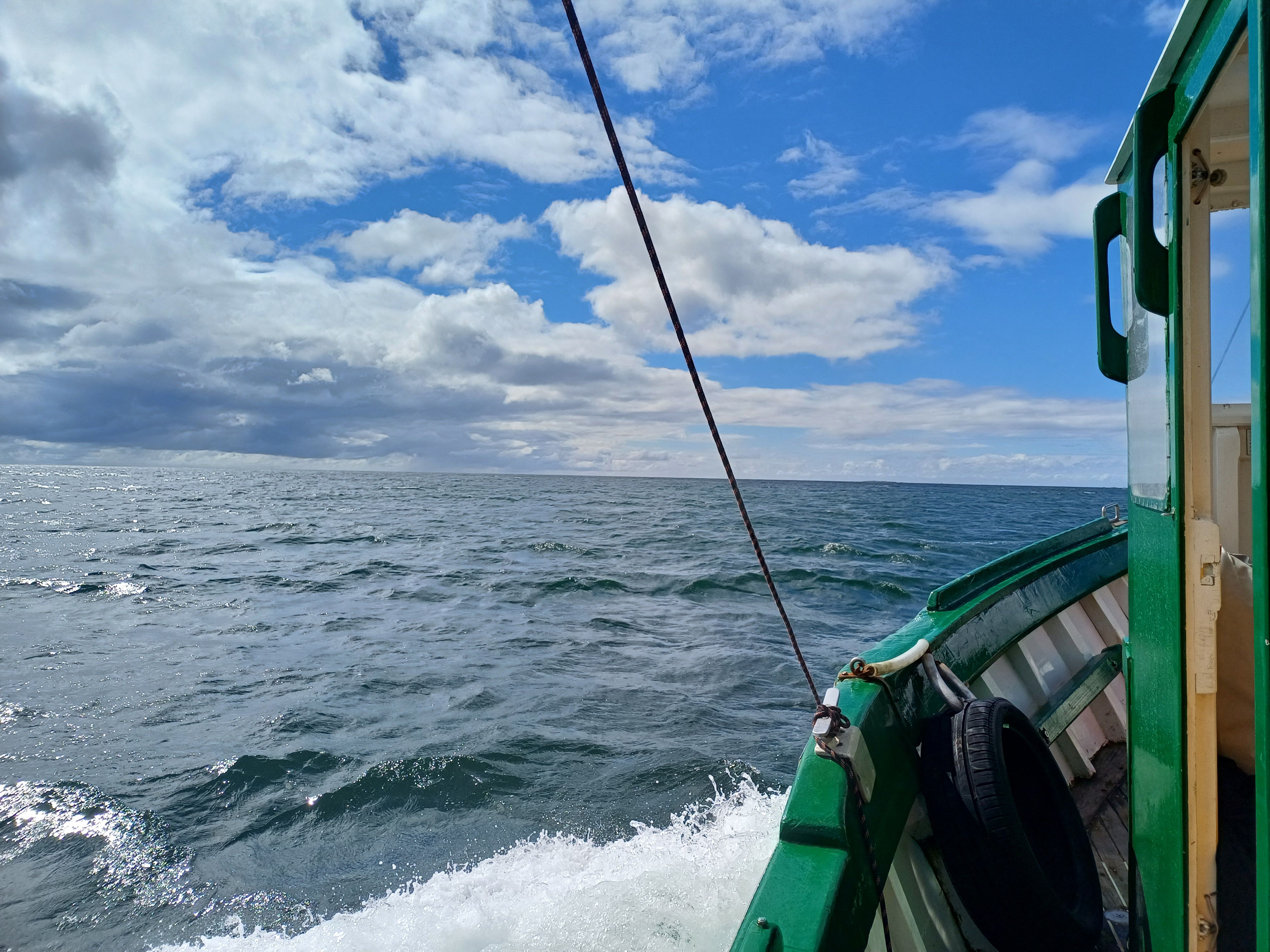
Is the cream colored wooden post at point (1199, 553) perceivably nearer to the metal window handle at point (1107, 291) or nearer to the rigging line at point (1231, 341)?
the rigging line at point (1231, 341)

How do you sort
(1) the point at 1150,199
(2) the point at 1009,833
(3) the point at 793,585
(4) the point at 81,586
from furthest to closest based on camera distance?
(4) the point at 81,586, (3) the point at 793,585, (2) the point at 1009,833, (1) the point at 1150,199

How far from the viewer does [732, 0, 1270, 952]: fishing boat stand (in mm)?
1532

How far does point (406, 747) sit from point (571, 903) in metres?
2.96

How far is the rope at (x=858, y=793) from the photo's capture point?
202cm

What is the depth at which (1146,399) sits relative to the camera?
1940 millimetres

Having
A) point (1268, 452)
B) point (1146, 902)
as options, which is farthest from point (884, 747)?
point (1268, 452)

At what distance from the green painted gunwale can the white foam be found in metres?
1.84

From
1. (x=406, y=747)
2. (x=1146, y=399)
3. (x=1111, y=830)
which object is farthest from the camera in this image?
(x=406, y=747)

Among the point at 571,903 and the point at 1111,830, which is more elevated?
the point at 1111,830

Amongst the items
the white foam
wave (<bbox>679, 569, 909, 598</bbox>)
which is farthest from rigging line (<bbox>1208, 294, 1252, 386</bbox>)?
wave (<bbox>679, 569, 909, 598</bbox>)

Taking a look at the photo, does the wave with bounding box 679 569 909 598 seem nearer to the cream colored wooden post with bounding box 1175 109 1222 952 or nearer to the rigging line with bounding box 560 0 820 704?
the rigging line with bounding box 560 0 820 704

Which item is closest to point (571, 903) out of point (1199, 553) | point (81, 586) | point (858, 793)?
point (858, 793)

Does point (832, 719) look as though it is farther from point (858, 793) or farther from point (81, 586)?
point (81, 586)

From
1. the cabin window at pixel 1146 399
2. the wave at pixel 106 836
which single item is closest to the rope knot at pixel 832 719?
the cabin window at pixel 1146 399
